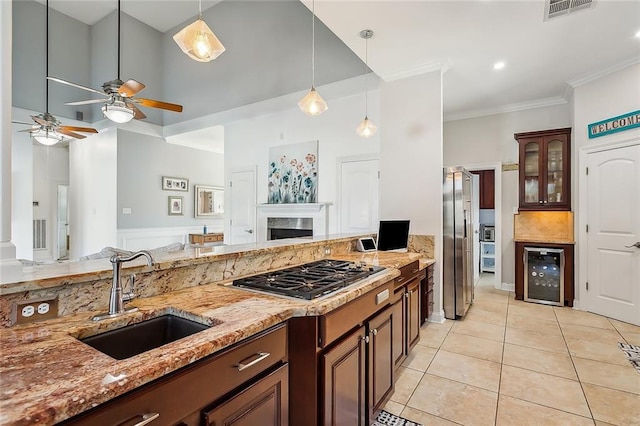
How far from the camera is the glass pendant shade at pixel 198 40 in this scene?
1.92 metres

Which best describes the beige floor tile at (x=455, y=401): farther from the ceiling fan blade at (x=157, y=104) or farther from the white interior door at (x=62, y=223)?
the white interior door at (x=62, y=223)

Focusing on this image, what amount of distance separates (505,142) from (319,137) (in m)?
3.01

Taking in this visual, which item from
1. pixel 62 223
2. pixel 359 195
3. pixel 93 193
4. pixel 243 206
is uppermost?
pixel 93 193

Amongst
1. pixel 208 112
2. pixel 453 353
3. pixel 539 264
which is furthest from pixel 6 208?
pixel 208 112

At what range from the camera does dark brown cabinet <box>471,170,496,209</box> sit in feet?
20.3

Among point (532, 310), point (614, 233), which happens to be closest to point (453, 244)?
point (532, 310)

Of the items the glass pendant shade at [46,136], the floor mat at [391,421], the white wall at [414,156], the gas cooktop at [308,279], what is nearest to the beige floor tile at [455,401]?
the floor mat at [391,421]

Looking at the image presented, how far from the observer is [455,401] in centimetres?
216

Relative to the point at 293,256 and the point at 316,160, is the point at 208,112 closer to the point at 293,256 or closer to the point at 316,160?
the point at 316,160

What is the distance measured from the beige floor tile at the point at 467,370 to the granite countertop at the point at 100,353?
5.17 feet

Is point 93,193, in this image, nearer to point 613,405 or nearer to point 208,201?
point 208,201

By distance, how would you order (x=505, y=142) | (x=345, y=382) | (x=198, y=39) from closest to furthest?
(x=345, y=382) < (x=198, y=39) < (x=505, y=142)

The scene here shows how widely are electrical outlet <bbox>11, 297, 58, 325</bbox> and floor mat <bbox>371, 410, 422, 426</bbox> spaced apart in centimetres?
179

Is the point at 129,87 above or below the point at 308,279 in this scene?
above
